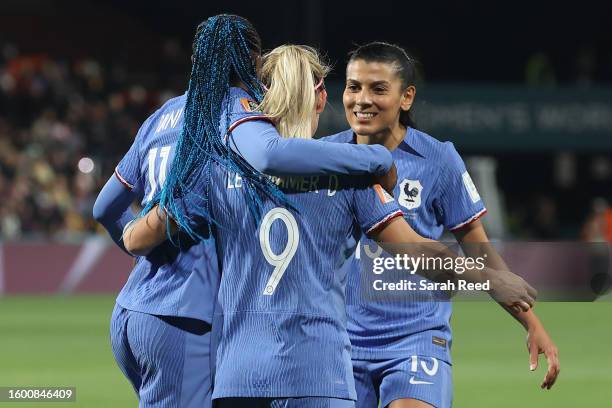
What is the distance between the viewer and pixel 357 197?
352 centimetres

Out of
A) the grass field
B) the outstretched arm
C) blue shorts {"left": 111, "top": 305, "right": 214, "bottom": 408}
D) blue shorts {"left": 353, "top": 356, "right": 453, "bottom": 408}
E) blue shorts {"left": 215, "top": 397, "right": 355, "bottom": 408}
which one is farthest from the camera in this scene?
the grass field

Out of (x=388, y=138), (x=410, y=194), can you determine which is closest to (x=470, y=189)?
(x=410, y=194)

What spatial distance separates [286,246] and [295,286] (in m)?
0.12

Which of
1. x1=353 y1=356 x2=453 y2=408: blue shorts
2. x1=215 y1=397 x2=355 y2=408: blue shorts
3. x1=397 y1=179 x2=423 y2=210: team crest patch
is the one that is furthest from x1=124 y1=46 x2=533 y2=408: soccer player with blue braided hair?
x1=397 y1=179 x2=423 y2=210: team crest patch

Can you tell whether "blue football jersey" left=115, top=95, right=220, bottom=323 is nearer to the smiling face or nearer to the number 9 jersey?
the number 9 jersey

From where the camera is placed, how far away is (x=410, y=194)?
5027mm

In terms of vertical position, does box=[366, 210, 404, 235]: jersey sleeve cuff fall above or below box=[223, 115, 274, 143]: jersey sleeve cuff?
below

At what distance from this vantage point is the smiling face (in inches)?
194

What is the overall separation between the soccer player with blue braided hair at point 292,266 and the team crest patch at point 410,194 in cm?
143

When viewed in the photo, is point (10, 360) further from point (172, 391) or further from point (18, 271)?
point (172, 391)

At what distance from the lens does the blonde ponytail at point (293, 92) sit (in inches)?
138

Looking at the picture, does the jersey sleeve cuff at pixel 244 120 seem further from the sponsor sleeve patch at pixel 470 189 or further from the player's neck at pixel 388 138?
the sponsor sleeve patch at pixel 470 189

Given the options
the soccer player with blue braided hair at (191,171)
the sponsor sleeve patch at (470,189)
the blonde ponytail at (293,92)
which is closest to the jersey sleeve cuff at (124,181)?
the soccer player with blue braided hair at (191,171)

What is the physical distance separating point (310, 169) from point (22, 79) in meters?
22.1
